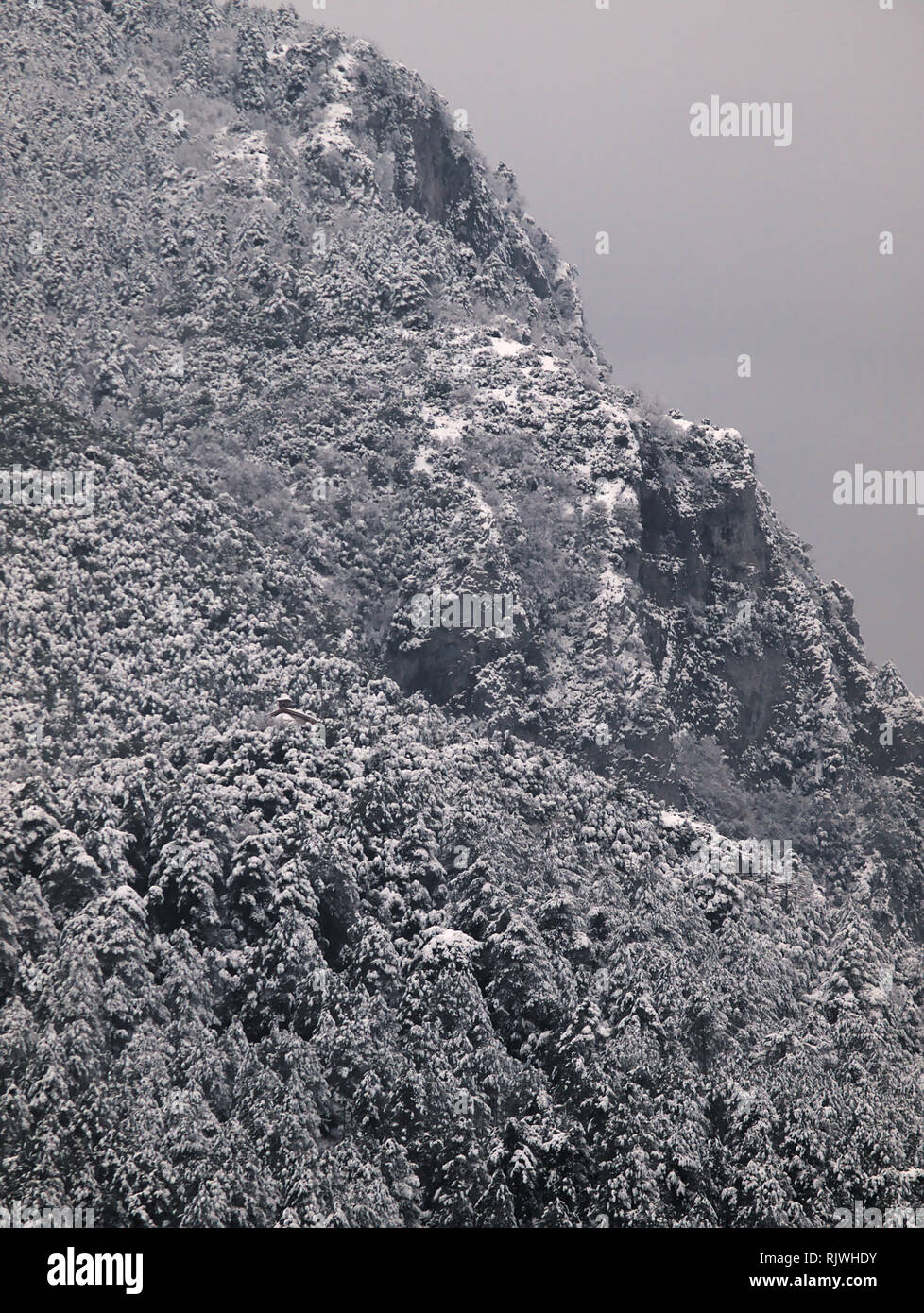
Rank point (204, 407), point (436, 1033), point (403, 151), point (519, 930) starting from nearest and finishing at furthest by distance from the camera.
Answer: point (436, 1033)
point (519, 930)
point (204, 407)
point (403, 151)

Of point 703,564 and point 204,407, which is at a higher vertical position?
point 204,407

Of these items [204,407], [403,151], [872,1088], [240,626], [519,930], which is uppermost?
[403,151]

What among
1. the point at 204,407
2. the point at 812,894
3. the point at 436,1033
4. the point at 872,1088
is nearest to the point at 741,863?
the point at 812,894

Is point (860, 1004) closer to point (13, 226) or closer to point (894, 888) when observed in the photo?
point (894, 888)

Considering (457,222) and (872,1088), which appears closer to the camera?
(872,1088)

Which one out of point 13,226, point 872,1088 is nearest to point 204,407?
point 13,226
